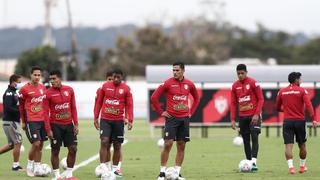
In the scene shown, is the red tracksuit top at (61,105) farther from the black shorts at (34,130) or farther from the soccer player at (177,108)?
the black shorts at (34,130)

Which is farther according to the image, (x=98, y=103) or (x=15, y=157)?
(x=15, y=157)

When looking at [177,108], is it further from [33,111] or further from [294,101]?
[33,111]

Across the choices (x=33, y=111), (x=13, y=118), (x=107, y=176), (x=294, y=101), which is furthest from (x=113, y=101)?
(x=294, y=101)

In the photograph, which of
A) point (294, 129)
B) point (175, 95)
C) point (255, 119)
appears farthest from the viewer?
point (255, 119)

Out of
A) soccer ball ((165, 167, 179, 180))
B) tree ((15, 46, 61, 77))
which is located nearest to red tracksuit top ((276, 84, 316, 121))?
soccer ball ((165, 167, 179, 180))

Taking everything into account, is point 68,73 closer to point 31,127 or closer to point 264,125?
point 264,125

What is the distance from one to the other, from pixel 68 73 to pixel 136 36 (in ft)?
69.1

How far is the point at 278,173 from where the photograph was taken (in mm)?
20906

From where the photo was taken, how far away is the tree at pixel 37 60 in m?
87.1

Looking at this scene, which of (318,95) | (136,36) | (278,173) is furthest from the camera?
(136,36)

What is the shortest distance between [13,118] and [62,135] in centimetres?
376

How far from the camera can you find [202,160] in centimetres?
2553

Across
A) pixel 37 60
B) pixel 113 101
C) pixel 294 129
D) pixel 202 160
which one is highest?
pixel 113 101

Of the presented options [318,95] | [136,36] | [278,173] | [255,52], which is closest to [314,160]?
[278,173]
